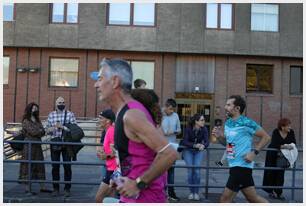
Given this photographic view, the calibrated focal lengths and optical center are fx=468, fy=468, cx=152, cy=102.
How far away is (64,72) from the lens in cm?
2512

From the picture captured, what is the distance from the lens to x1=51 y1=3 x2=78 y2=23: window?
24.4 m

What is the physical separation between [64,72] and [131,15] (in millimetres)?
4704

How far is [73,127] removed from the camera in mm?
8500

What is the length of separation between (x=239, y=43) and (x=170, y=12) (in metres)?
4.00

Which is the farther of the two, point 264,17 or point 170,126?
point 264,17

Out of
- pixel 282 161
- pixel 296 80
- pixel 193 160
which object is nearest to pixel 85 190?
pixel 193 160

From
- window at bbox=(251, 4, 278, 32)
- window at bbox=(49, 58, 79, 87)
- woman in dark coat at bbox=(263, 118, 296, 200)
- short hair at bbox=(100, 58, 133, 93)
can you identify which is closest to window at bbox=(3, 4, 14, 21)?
window at bbox=(49, 58, 79, 87)

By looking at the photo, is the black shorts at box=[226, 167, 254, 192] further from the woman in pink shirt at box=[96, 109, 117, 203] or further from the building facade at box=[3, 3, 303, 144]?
the building facade at box=[3, 3, 303, 144]

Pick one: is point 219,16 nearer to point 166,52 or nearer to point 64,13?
point 166,52

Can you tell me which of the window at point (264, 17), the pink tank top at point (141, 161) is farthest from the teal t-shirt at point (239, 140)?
the window at point (264, 17)

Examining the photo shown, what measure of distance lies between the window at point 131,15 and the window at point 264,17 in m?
5.52

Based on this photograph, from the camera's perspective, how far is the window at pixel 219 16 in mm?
24906

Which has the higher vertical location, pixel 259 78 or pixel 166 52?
pixel 166 52

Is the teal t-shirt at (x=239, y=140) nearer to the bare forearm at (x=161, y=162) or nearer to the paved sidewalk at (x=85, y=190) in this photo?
the paved sidewalk at (x=85, y=190)
